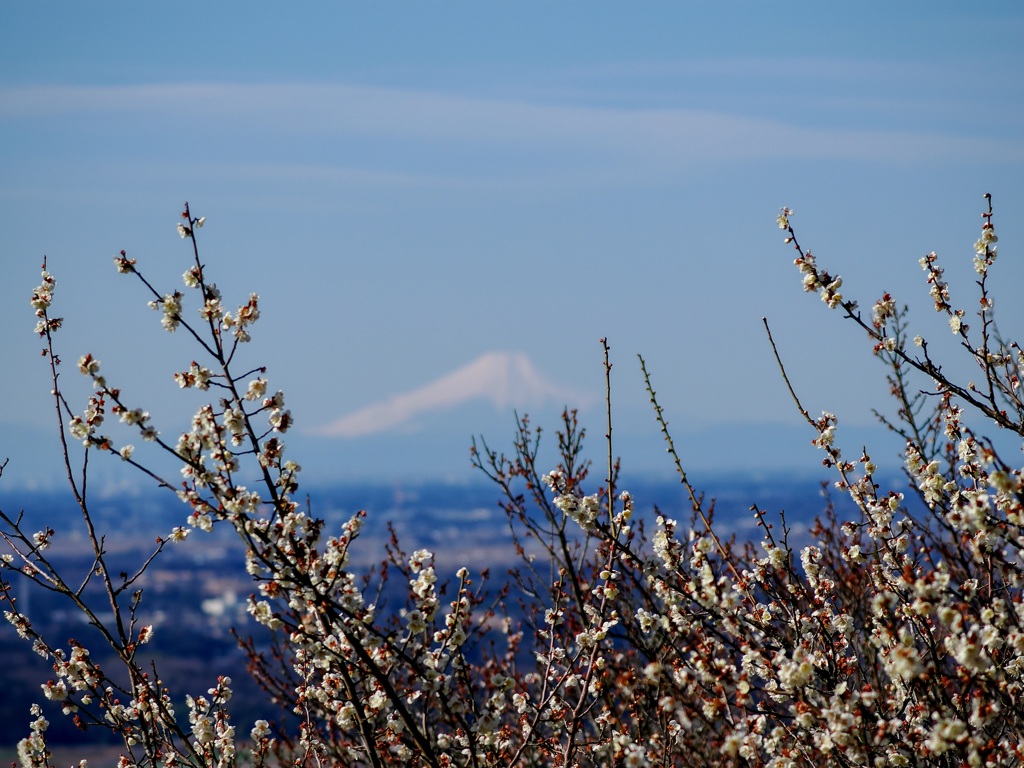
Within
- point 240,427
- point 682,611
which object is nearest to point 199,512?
point 240,427

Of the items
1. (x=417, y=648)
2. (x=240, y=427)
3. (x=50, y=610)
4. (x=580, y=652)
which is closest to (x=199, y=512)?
(x=240, y=427)

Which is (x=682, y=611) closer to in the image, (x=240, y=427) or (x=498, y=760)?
(x=498, y=760)

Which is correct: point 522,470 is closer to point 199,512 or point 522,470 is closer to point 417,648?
point 417,648

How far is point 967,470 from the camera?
5734 millimetres

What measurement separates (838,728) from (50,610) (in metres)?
144

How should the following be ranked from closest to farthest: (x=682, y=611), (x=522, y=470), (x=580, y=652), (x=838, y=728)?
(x=838, y=728), (x=580, y=652), (x=682, y=611), (x=522, y=470)

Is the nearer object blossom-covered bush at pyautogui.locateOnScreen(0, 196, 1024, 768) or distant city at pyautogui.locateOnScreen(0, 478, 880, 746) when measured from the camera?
blossom-covered bush at pyautogui.locateOnScreen(0, 196, 1024, 768)

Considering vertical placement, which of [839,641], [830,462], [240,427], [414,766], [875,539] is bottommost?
[414,766]

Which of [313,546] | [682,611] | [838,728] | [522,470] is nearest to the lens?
[838,728]

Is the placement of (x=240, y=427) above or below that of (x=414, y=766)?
above

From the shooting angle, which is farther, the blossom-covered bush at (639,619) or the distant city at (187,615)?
the distant city at (187,615)

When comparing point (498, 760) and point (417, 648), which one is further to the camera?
point (498, 760)

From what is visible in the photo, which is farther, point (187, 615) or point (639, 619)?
point (187, 615)

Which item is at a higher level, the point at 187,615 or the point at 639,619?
the point at 187,615
